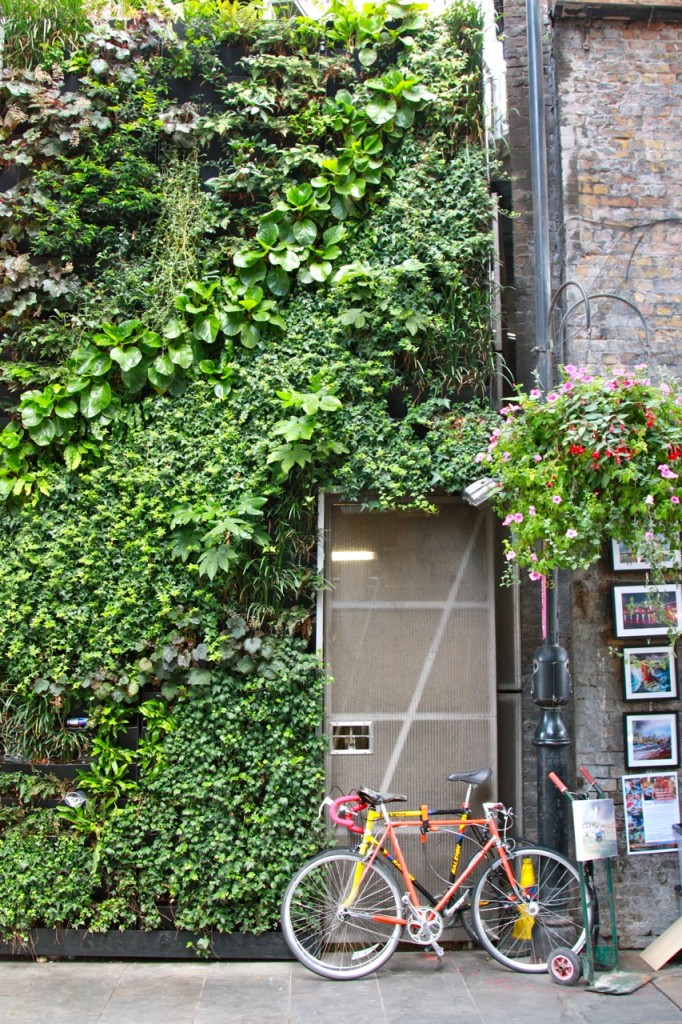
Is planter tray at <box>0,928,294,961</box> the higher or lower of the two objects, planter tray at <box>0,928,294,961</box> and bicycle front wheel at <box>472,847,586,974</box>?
the lower

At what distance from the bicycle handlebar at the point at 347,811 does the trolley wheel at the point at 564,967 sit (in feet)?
4.43

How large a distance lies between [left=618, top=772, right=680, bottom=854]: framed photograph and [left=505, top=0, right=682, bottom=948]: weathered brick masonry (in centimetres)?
9

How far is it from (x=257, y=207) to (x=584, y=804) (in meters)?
4.64

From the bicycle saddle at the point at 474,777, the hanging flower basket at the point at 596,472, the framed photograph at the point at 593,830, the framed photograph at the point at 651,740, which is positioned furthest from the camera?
the framed photograph at the point at 651,740

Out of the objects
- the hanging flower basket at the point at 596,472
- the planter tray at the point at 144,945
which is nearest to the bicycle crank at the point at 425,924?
the planter tray at the point at 144,945

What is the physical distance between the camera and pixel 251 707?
5.93m

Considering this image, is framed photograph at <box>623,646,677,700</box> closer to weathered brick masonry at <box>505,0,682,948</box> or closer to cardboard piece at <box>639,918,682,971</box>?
weathered brick masonry at <box>505,0,682,948</box>

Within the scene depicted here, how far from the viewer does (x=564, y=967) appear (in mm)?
5273

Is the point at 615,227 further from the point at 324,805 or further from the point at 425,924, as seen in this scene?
the point at 425,924

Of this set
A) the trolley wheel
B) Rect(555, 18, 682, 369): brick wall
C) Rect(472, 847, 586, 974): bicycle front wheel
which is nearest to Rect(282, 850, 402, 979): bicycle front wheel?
Rect(472, 847, 586, 974): bicycle front wheel

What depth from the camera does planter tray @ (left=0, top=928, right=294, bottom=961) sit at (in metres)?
5.83

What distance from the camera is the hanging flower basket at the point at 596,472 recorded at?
15.9 ft

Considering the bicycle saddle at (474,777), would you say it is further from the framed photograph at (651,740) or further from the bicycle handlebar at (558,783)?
the framed photograph at (651,740)

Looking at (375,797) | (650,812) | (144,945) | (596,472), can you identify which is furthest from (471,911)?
(596,472)
